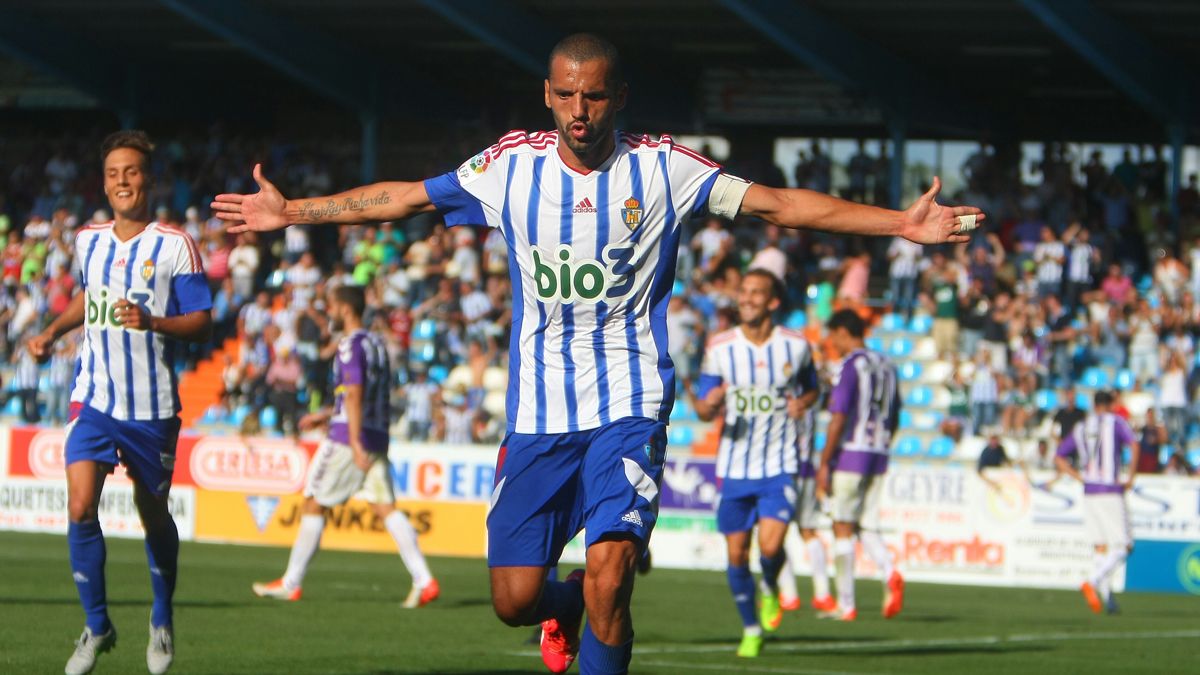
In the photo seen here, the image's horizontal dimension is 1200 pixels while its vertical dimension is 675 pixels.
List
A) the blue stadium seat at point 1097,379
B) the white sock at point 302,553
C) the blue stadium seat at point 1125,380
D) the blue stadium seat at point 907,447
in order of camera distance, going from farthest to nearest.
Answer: the blue stadium seat at point 1097,379, the blue stadium seat at point 907,447, the blue stadium seat at point 1125,380, the white sock at point 302,553

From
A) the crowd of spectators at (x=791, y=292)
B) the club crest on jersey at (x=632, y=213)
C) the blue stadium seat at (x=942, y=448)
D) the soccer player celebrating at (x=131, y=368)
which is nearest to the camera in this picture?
the club crest on jersey at (x=632, y=213)

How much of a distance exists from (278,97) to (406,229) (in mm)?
10043

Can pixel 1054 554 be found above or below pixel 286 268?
below

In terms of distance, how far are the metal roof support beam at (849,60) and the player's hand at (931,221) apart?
840 inches

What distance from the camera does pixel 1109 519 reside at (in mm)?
17594

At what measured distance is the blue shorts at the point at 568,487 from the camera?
6723 millimetres

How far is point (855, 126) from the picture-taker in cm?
3581

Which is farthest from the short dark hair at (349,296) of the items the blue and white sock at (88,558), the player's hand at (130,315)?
the player's hand at (130,315)

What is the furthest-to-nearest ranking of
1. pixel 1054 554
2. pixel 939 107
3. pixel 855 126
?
pixel 855 126 → pixel 939 107 → pixel 1054 554

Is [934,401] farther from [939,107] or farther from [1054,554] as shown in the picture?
[939,107]

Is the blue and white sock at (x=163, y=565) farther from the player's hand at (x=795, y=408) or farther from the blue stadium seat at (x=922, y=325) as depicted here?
the blue stadium seat at (x=922, y=325)

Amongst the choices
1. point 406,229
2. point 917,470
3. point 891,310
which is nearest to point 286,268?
point 406,229

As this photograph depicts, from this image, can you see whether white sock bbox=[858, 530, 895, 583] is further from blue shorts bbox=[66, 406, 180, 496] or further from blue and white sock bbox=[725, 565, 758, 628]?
blue shorts bbox=[66, 406, 180, 496]

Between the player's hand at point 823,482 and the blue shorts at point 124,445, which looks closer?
the blue shorts at point 124,445
